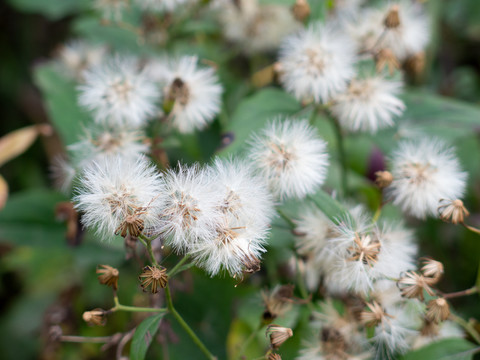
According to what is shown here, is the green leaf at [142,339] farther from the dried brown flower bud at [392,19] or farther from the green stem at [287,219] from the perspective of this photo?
the dried brown flower bud at [392,19]

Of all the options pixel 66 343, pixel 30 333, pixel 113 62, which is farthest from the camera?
pixel 30 333

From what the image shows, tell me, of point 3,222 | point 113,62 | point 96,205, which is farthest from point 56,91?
point 96,205

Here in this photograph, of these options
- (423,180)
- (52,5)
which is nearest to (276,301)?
(423,180)

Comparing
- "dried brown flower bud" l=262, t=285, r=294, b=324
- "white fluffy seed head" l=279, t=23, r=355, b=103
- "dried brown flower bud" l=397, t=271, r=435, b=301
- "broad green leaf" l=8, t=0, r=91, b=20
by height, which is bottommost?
"dried brown flower bud" l=262, t=285, r=294, b=324

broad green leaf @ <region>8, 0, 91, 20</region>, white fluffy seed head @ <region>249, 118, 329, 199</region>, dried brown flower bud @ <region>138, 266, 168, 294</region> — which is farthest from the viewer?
broad green leaf @ <region>8, 0, 91, 20</region>

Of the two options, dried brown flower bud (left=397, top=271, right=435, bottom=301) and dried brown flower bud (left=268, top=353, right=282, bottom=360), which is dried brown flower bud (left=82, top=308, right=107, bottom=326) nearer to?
dried brown flower bud (left=268, top=353, right=282, bottom=360)

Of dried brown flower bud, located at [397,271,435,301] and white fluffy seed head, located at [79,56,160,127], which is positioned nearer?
dried brown flower bud, located at [397,271,435,301]

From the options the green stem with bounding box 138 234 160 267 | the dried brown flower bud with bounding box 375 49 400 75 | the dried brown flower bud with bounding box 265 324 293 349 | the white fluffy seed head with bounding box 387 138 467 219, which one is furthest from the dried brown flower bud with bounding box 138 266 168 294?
the dried brown flower bud with bounding box 375 49 400 75

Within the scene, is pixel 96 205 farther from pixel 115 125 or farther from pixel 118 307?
pixel 115 125
